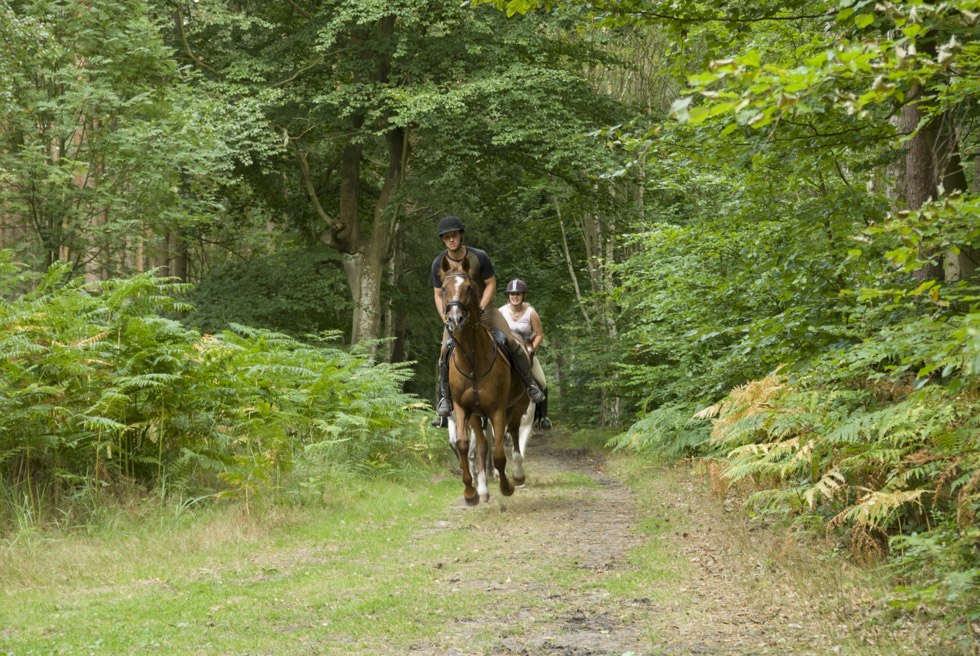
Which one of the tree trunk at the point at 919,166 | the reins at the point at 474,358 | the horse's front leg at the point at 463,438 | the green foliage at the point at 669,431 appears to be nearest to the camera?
the tree trunk at the point at 919,166

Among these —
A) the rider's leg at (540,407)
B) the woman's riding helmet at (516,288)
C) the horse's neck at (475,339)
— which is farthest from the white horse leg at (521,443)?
the horse's neck at (475,339)

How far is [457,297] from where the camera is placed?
1010 centimetres

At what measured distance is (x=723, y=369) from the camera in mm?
9469

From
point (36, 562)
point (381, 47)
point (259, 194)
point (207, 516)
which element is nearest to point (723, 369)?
point (207, 516)

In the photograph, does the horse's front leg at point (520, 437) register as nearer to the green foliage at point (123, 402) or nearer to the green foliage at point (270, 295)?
the green foliage at point (123, 402)

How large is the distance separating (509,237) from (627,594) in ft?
78.9

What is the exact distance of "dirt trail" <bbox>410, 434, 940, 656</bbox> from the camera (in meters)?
5.33

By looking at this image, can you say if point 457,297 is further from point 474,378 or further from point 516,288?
point 516,288

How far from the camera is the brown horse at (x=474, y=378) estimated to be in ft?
33.9

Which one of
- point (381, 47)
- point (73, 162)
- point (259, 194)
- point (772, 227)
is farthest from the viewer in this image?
point (259, 194)

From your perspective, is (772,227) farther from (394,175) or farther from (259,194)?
(259,194)

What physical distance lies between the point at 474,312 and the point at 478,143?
1271 cm

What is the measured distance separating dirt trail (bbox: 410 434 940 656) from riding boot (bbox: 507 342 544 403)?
4.84ft

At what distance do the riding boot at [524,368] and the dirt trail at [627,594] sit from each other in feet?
4.84
